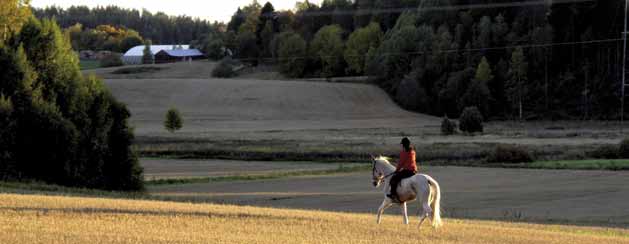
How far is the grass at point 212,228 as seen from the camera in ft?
61.9

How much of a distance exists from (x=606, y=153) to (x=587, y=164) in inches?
345

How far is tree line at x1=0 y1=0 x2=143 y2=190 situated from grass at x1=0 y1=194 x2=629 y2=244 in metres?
18.2

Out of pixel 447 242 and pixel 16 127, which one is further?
pixel 16 127

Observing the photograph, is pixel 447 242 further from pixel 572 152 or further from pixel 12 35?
pixel 572 152

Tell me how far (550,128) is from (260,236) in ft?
270

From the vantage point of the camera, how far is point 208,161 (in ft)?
209

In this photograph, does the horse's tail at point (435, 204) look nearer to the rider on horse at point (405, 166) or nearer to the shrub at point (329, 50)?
the rider on horse at point (405, 166)

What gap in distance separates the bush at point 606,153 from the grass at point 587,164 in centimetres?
435

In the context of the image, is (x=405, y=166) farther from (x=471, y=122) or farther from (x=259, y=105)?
(x=259, y=105)

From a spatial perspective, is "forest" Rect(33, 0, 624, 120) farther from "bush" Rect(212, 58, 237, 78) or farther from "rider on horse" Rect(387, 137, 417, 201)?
"rider on horse" Rect(387, 137, 417, 201)

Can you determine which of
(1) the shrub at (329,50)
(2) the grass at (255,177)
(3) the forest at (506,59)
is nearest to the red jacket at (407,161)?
(2) the grass at (255,177)

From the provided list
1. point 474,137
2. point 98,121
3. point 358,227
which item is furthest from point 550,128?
point 358,227

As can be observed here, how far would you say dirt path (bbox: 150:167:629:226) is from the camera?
34.8 metres

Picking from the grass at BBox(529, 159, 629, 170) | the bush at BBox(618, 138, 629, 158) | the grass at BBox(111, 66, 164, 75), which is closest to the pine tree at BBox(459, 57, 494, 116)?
the bush at BBox(618, 138, 629, 158)
